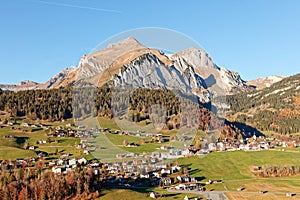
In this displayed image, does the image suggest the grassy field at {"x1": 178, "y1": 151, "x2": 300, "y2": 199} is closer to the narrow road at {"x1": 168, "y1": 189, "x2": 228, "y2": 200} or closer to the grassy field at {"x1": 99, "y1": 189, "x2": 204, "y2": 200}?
the narrow road at {"x1": 168, "y1": 189, "x2": 228, "y2": 200}

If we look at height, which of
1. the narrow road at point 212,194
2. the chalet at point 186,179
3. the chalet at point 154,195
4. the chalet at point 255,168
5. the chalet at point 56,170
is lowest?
the narrow road at point 212,194

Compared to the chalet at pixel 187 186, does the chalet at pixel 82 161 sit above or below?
above

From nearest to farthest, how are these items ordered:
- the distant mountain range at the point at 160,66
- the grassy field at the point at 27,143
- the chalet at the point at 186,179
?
the distant mountain range at the point at 160,66 → the chalet at the point at 186,179 → the grassy field at the point at 27,143

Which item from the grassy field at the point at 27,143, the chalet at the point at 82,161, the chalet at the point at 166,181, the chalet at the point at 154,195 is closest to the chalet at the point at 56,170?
the chalet at the point at 82,161

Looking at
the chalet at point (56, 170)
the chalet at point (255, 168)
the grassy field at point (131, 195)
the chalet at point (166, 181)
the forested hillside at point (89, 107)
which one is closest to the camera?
the forested hillside at point (89, 107)

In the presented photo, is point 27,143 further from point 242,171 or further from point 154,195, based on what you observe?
point 242,171

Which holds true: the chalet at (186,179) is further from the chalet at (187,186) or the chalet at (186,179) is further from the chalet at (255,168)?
the chalet at (255,168)

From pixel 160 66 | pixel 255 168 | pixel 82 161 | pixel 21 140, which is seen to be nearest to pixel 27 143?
pixel 21 140

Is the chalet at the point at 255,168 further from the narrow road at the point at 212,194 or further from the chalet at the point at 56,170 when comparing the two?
the chalet at the point at 56,170

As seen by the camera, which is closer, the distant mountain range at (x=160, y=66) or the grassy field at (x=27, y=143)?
the distant mountain range at (x=160, y=66)

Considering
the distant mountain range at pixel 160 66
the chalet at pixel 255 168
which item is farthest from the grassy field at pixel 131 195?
the chalet at pixel 255 168

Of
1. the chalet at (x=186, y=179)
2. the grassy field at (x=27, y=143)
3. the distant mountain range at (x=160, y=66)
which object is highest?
the distant mountain range at (x=160, y=66)
